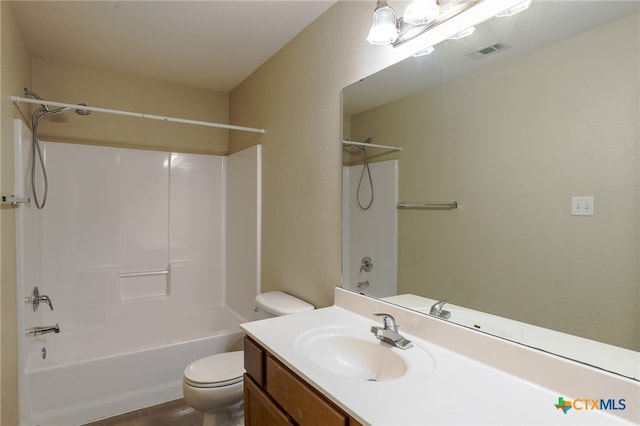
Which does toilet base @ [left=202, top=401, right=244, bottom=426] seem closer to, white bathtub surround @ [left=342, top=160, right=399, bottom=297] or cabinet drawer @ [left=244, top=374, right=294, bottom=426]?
cabinet drawer @ [left=244, top=374, right=294, bottom=426]

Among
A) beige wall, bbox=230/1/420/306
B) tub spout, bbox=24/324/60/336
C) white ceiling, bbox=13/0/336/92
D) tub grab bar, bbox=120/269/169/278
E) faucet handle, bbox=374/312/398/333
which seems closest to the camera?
faucet handle, bbox=374/312/398/333

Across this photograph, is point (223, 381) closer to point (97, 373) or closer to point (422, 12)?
point (97, 373)

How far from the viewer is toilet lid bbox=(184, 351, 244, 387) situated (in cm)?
182

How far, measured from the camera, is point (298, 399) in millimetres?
1045

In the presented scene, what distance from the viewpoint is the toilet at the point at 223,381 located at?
5.92 feet

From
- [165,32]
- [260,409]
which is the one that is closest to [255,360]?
[260,409]

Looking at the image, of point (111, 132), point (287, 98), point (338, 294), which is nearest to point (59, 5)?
point (111, 132)

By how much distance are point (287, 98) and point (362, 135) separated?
0.84 meters

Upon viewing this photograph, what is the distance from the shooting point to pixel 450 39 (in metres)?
1.25

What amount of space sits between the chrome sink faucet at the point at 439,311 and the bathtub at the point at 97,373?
1.80 meters

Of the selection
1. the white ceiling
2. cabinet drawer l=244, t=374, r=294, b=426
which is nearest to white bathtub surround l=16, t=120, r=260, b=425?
the white ceiling

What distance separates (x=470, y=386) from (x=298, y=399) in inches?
20.3

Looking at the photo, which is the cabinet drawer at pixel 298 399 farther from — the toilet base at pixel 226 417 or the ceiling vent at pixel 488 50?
the ceiling vent at pixel 488 50

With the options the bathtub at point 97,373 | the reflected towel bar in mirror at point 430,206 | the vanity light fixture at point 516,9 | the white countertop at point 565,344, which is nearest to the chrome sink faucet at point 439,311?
the white countertop at point 565,344
